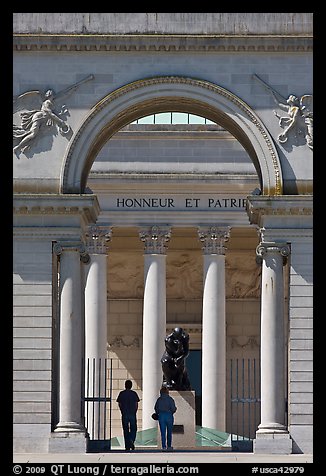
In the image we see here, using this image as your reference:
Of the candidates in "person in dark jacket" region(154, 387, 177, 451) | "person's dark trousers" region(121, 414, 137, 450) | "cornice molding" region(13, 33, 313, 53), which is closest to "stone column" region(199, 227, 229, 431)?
"person in dark jacket" region(154, 387, 177, 451)

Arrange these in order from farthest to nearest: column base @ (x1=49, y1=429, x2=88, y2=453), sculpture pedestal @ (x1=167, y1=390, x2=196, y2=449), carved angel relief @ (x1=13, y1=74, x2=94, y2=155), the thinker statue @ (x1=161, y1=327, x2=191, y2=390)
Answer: the thinker statue @ (x1=161, y1=327, x2=191, y2=390) → sculpture pedestal @ (x1=167, y1=390, x2=196, y2=449) → carved angel relief @ (x1=13, y1=74, x2=94, y2=155) → column base @ (x1=49, y1=429, x2=88, y2=453)

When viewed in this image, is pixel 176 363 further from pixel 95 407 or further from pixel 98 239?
pixel 98 239

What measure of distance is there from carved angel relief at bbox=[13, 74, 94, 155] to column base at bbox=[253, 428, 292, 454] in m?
11.9

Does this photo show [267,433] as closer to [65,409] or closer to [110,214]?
[65,409]

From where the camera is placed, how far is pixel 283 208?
5766cm

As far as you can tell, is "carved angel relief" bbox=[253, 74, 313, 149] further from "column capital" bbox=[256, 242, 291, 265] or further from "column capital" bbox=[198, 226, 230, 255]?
"column capital" bbox=[198, 226, 230, 255]

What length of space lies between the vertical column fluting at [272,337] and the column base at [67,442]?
19.0 ft

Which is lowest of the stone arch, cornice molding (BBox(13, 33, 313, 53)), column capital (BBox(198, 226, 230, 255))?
column capital (BBox(198, 226, 230, 255))

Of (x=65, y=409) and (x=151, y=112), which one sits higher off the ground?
(x=151, y=112)

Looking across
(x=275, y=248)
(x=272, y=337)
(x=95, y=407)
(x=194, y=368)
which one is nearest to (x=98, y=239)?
(x=95, y=407)

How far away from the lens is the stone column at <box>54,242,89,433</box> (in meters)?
57.0

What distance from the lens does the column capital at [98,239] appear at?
265 feet
